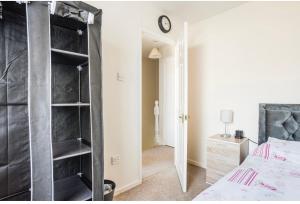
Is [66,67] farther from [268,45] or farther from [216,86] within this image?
[268,45]

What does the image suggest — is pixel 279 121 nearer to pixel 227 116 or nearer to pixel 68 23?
pixel 227 116

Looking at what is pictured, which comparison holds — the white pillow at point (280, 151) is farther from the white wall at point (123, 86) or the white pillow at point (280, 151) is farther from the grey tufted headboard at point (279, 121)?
the white wall at point (123, 86)

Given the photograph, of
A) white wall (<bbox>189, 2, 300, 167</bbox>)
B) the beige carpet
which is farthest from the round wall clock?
the beige carpet

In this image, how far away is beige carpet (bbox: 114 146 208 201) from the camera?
2.09m

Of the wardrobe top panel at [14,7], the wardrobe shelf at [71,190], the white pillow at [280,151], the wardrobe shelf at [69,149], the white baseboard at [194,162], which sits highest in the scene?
the wardrobe top panel at [14,7]

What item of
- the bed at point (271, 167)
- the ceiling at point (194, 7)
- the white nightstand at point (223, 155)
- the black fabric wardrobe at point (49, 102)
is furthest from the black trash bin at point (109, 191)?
the ceiling at point (194, 7)

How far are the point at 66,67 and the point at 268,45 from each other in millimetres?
2532

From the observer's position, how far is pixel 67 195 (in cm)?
141

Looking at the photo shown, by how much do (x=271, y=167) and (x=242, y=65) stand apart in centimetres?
150

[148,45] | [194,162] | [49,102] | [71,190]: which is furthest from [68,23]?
[194,162]

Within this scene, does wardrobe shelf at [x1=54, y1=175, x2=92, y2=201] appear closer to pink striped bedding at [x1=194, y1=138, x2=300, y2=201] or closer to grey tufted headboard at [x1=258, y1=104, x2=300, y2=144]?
Result: pink striped bedding at [x1=194, y1=138, x2=300, y2=201]

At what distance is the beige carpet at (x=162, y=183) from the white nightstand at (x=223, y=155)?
9.7 inches

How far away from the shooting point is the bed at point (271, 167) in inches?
47.2

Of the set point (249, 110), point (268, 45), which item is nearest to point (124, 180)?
point (249, 110)
